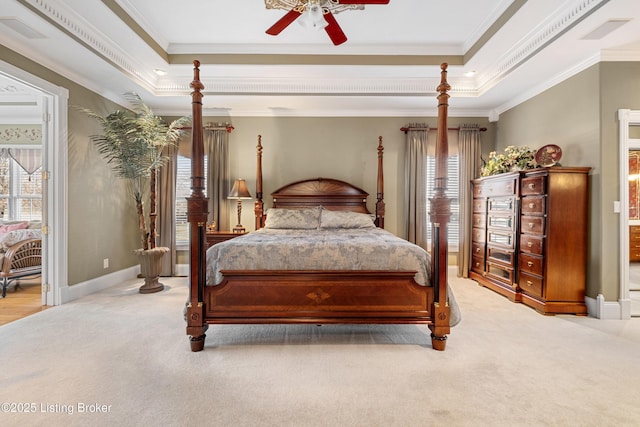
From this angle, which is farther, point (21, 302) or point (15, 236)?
point (15, 236)

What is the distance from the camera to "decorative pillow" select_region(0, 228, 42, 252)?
4.23 meters

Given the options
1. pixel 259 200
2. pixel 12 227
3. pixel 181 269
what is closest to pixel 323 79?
pixel 259 200

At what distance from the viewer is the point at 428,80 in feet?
14.8

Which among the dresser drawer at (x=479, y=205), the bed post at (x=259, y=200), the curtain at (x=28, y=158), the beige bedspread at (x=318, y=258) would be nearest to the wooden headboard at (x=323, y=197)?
the bed post at (x=259, y=200)

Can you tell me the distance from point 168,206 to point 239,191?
1344 millimetres

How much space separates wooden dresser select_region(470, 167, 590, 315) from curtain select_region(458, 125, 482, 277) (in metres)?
1.17

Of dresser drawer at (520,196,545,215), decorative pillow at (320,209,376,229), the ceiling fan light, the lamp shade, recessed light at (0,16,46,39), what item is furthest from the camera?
the lamp shade

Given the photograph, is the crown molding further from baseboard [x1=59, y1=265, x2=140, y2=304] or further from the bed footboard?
the bed footboard

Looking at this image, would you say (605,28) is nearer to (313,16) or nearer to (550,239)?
(550,239)

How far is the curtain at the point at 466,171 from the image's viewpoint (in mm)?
5219

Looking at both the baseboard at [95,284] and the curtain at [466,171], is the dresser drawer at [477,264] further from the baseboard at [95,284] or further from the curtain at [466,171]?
the baseboard at [95,284]

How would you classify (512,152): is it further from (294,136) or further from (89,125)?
(89,125)

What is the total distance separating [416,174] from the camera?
5.22 metres

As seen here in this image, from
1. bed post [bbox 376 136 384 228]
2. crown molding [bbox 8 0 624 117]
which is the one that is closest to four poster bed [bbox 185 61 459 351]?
crown molding [bbox 8 0 624 117]
